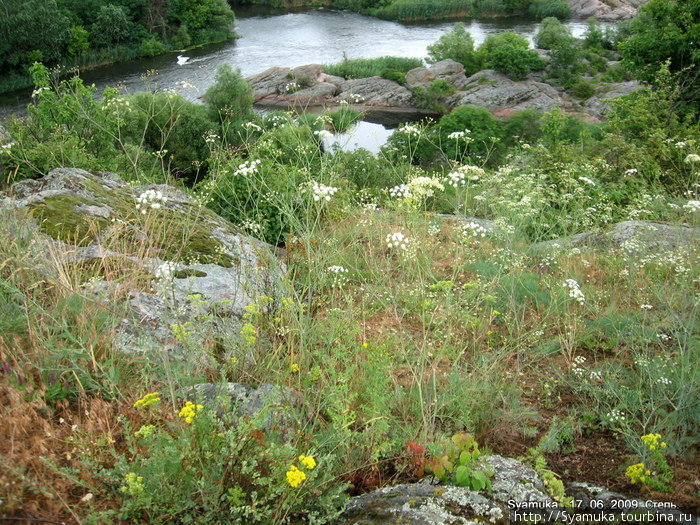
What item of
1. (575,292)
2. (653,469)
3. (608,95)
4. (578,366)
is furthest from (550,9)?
(653,469)

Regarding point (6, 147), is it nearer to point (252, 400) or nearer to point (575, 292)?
point (252, 400)

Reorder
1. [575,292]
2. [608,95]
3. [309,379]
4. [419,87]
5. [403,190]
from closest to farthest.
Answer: [309,379] → [575,292] → [403,190] → [608,95] → [419,87]

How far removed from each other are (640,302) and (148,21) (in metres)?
48.2

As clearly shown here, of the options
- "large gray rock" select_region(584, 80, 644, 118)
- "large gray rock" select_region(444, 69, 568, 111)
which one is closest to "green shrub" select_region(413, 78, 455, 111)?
"large gray rock" select_region(444, 69, 568, 111)

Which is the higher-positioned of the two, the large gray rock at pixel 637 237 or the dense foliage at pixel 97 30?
the dense foliage at pixel 97 30

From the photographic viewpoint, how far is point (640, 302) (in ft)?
14.8

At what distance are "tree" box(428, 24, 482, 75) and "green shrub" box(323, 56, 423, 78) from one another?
95.2 inches

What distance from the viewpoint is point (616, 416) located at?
325cm

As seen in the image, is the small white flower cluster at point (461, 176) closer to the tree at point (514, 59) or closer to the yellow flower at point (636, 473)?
the yellow flower at point (636, 473)

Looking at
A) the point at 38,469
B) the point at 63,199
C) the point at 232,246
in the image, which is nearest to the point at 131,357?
the point at 38,469

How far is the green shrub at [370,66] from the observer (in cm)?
4062

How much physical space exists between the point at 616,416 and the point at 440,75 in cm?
4168

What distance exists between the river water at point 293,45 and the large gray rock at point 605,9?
6.85 ft

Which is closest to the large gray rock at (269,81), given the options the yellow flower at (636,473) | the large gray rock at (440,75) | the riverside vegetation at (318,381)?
the large gray rock at (440,75)
